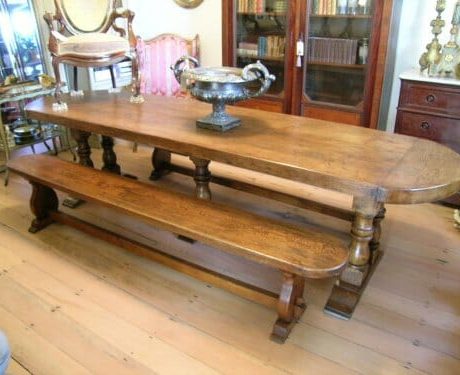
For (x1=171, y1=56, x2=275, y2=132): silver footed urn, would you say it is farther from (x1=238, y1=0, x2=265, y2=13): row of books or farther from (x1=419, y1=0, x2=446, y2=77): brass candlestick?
(x1=238, y1=0, x2=265, y2=13): row of books

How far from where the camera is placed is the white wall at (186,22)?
3604mm

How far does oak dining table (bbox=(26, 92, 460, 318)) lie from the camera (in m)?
1.42

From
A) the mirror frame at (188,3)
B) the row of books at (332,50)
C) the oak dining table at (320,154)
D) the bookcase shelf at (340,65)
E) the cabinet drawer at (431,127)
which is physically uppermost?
the mirror frame at (188,3)

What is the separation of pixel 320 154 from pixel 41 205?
5.30ft

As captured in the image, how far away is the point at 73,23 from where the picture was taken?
3.08 meters

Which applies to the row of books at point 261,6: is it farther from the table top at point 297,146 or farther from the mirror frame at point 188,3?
the table top at point 297,146

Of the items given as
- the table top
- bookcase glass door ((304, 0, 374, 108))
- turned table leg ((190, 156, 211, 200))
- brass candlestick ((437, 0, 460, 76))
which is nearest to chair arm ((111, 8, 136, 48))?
the table top

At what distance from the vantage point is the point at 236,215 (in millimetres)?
1688

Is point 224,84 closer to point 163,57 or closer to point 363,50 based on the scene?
point 363,50

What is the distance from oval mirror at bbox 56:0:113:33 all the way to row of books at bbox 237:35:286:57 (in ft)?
3.60

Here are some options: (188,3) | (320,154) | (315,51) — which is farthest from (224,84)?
(188,3)

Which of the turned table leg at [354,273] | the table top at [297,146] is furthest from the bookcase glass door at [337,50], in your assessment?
the turned table leg at [354,273]

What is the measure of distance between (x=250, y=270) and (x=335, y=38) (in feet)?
6.29

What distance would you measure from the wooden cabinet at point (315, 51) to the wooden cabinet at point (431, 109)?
11.0 inches
